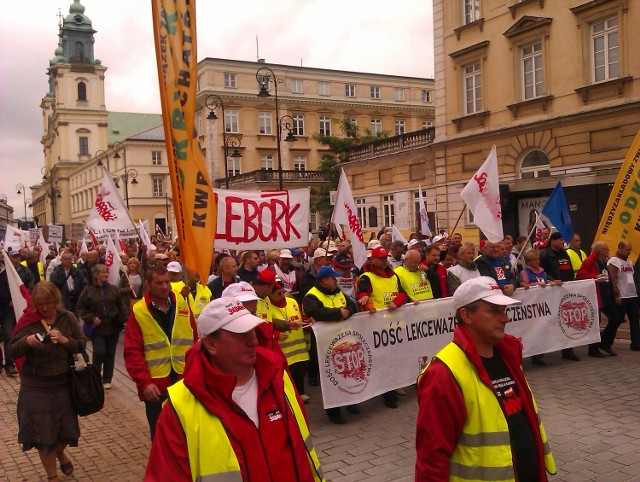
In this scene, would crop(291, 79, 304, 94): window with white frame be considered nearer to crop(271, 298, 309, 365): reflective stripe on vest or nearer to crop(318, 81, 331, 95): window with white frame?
crop(318, 81, 331, 95): window with white frame

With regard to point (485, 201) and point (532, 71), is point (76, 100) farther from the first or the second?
point (485, 201)

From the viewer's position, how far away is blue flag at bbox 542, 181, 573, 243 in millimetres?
12141

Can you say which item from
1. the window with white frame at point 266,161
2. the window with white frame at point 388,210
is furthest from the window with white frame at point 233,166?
the window with white frame at point 388,210

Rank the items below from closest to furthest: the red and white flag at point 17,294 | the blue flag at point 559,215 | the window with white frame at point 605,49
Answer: the red and white flag at point 17,294, the blue flag at point 559,215, the window with white frame at point 605,49

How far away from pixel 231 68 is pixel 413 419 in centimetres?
5256

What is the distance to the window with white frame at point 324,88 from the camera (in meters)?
61.1

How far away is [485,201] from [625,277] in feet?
7.68

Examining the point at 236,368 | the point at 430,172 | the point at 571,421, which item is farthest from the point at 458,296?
the point at 430,172

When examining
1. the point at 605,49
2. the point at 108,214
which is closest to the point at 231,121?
the point at 605,49

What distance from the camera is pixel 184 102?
4.67 m

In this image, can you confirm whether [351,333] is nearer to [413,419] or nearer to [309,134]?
[413,419]

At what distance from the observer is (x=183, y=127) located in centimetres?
462

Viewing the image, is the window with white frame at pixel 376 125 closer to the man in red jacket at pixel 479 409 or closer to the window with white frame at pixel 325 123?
the window with white frame at pixel 325 123

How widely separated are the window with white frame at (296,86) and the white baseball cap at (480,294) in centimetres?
5844
